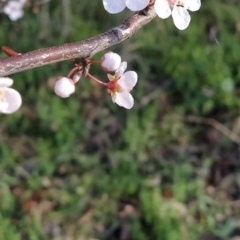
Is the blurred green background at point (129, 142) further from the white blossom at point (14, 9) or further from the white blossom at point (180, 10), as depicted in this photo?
the white blossom at point (180, 10)

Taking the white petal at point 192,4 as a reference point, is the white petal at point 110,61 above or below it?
Answer: below

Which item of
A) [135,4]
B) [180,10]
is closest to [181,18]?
[180,10]

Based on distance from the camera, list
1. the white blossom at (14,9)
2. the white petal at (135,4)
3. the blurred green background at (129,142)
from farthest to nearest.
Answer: the white blossom at (14,9) < the blurred green background at (129,142) < the white petal at (135,4)

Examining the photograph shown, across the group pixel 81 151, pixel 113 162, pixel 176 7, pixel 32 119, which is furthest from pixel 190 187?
pixel 176 7

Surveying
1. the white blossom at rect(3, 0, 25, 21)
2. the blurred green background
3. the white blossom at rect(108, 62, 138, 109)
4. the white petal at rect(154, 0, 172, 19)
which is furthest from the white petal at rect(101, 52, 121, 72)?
the white blossom at rect(3, 0, 25, 21)

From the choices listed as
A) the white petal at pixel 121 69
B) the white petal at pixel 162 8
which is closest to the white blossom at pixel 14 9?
the white petal at pixel 121 69

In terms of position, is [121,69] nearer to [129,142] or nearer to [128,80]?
[128,80]
